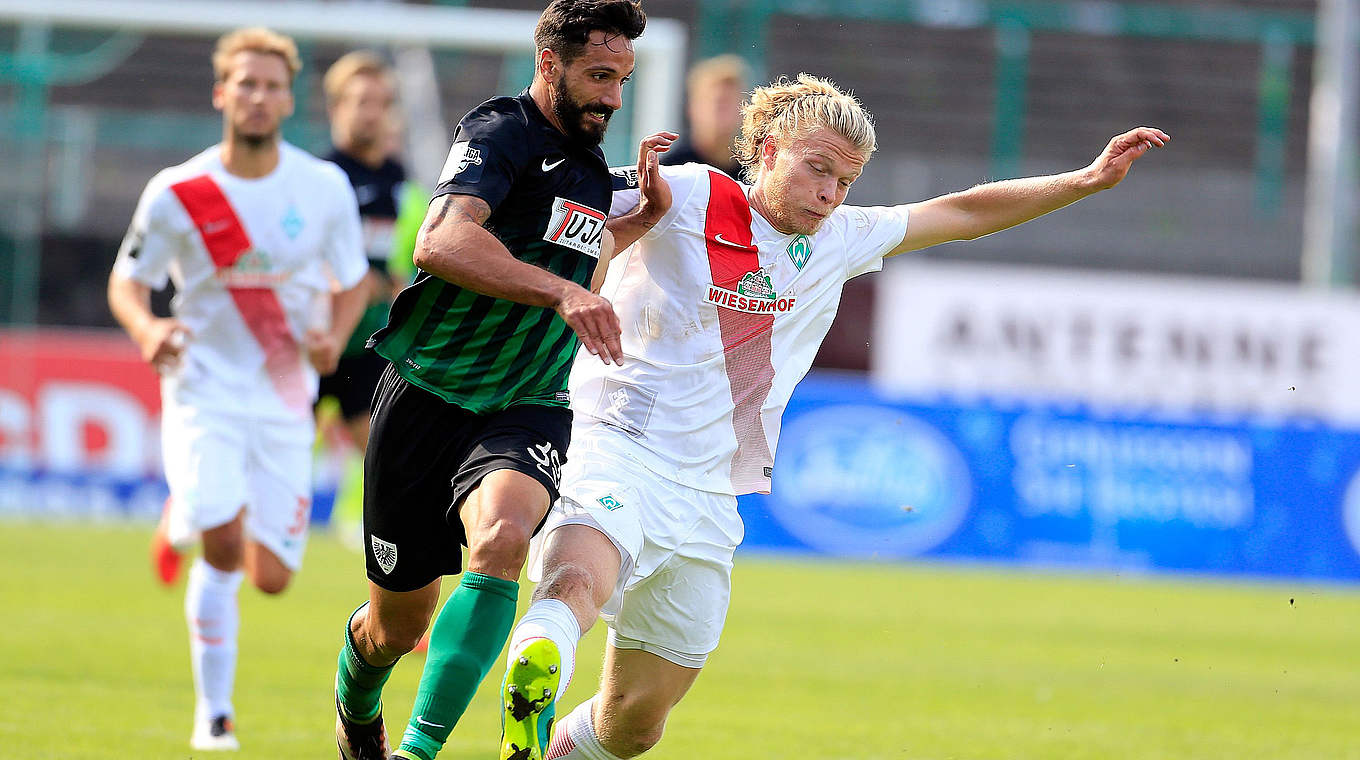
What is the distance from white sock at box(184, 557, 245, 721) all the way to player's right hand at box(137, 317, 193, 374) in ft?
2.44

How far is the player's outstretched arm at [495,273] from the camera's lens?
12.4ft

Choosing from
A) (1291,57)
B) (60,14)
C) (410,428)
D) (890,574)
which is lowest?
(890,574)

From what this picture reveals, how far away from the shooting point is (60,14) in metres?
14.2

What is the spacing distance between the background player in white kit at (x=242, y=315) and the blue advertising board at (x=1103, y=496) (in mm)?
7689

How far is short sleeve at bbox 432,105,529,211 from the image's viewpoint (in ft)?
13.5

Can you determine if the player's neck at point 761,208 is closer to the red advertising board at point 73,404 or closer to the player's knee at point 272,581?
the player's knee at point 272,581

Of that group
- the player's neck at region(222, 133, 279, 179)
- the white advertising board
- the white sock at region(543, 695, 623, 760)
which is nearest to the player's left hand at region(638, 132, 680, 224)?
the white sock at region(543, 695, 623, 760)

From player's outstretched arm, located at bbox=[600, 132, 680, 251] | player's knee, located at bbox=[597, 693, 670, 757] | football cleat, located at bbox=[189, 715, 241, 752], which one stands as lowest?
football cleat, located at bbox=[189, 715, 241, 752]

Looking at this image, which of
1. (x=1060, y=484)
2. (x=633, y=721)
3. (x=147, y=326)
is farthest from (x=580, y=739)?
(x=1060, y=484)

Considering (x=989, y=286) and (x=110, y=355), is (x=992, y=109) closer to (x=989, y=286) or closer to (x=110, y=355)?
(x=989, y=286)

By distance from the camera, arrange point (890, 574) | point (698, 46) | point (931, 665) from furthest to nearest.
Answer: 1. point (698, 46)
2. point (890, 574)
3. point (931, 665)

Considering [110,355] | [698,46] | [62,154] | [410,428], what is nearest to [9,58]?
[62,154]

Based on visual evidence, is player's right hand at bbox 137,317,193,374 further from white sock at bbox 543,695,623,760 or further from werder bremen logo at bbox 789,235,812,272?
werder bremen logo at bbox 789,235,812,272

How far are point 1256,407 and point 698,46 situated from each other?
268 inches
